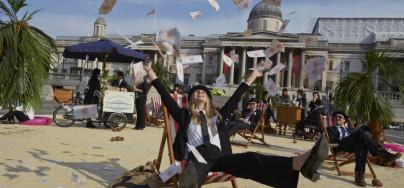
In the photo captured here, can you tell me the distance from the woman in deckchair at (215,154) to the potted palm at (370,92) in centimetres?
437

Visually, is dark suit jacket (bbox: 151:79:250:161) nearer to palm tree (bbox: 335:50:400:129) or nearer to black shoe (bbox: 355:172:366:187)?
black shoe (bbox: 355:172:366:187)

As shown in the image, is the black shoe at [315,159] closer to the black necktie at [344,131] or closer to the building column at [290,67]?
the black necktie at [344,131]

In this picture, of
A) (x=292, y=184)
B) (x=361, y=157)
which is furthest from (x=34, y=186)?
(x=361, y=157)

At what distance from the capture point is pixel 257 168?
325 centimetres

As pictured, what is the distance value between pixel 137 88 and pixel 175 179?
6.80 m

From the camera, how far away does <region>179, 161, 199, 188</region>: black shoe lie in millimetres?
3291

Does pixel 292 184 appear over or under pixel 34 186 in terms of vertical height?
over

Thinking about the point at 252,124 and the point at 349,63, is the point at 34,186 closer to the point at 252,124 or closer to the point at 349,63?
the point at 252,124

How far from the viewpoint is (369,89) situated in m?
7.98

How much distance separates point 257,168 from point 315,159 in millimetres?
530

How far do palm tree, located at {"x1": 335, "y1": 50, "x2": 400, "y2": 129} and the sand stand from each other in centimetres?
136

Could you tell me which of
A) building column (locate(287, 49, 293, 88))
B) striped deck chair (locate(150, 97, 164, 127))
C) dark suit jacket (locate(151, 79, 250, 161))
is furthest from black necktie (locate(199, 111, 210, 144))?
building column (locate(287, 49, 293, 88))

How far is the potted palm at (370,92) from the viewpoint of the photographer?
312 inches

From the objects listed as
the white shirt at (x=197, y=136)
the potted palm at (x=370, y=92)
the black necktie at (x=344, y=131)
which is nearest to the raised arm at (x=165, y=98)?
the white shirt at (x=197, y=136)
